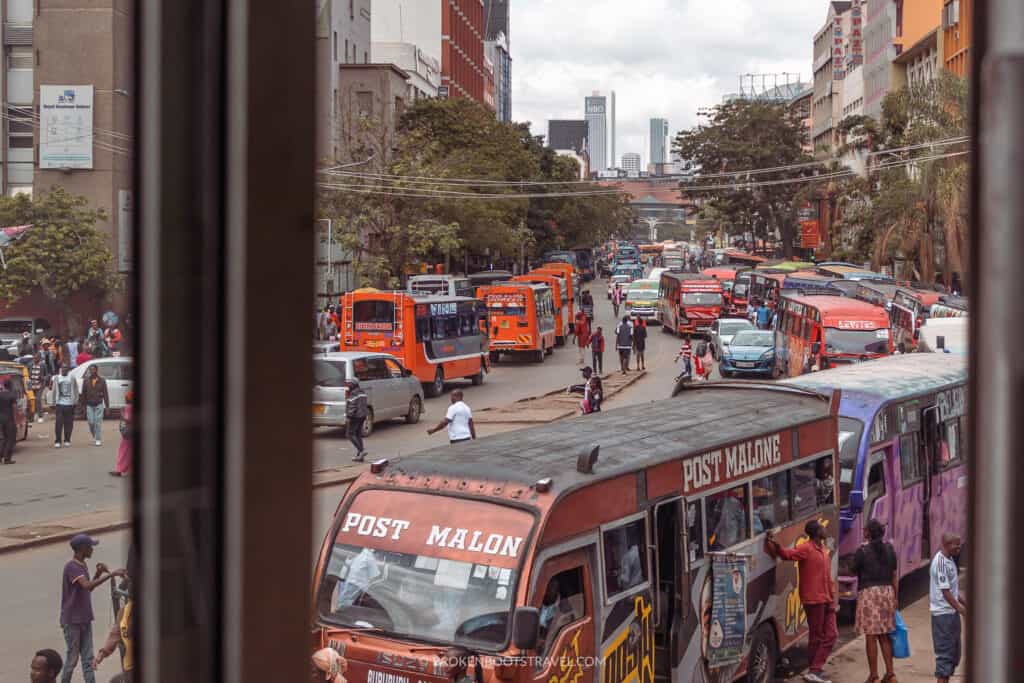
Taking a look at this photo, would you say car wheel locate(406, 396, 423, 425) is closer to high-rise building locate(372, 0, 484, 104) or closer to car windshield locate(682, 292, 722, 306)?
car windshield locate(682, 292, 722, 306)

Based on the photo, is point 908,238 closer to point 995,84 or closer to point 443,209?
point 443,209

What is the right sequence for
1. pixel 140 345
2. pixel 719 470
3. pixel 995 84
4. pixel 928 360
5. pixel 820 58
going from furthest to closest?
pixel 820 58
pixel 928 360
pixel 719 470
pixel 140 345
pixel 995 84

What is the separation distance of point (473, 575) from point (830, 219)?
5550cm

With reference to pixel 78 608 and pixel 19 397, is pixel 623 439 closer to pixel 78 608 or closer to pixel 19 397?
pixel 78 608

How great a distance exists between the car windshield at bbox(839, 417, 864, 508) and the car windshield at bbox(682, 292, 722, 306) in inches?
1086

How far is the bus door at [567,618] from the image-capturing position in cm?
647

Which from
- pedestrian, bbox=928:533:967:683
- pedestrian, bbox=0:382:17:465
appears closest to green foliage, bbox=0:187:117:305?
pedestrian, bbox=0:382:17:465

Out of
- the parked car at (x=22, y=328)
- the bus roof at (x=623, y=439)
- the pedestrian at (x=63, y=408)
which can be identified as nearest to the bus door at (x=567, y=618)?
the bus roof at (x=623, y=439)

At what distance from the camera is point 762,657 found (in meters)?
8.77

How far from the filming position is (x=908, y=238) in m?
39.1

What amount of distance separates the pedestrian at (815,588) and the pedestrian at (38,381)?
47.0 feet

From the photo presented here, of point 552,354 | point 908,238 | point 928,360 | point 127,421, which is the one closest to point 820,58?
point 908,238

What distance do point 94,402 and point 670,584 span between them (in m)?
12.1

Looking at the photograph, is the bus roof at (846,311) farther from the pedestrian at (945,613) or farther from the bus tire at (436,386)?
the pedestrian at (945,613)
